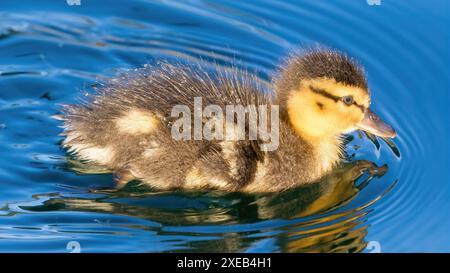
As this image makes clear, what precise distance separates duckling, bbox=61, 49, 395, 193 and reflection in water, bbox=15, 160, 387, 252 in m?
0.07

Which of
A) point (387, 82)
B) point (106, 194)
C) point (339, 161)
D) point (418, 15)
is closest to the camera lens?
point (106, 194)

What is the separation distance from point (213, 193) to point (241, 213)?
190mm

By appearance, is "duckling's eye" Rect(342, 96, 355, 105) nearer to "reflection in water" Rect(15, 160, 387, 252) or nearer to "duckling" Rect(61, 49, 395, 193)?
"duckling" Rect(61, 49, 395, 193)

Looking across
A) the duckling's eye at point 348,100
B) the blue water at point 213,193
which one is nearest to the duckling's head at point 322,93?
the duckling's eye at point 348,100

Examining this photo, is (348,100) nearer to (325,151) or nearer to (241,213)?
(325,151)

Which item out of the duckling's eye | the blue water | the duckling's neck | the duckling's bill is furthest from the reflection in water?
the duckling's eye

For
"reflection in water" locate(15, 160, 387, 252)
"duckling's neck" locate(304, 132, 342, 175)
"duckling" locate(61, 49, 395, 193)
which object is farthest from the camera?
"duckling's neck" locate(304, 132, 342, 175)

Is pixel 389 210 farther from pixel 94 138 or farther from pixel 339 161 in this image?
pixel 94 138

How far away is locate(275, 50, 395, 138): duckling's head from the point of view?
15.9 ft

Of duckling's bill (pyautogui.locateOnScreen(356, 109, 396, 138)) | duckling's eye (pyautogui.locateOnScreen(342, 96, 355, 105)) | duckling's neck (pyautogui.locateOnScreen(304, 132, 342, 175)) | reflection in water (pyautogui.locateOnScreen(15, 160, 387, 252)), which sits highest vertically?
duckling's eye (pyautogui.locateOnScreen(342, 96, 355, 105))

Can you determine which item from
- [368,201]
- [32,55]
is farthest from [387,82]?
[32,55]

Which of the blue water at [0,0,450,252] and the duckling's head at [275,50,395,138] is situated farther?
the duckling's head at [275,50,395,138]
